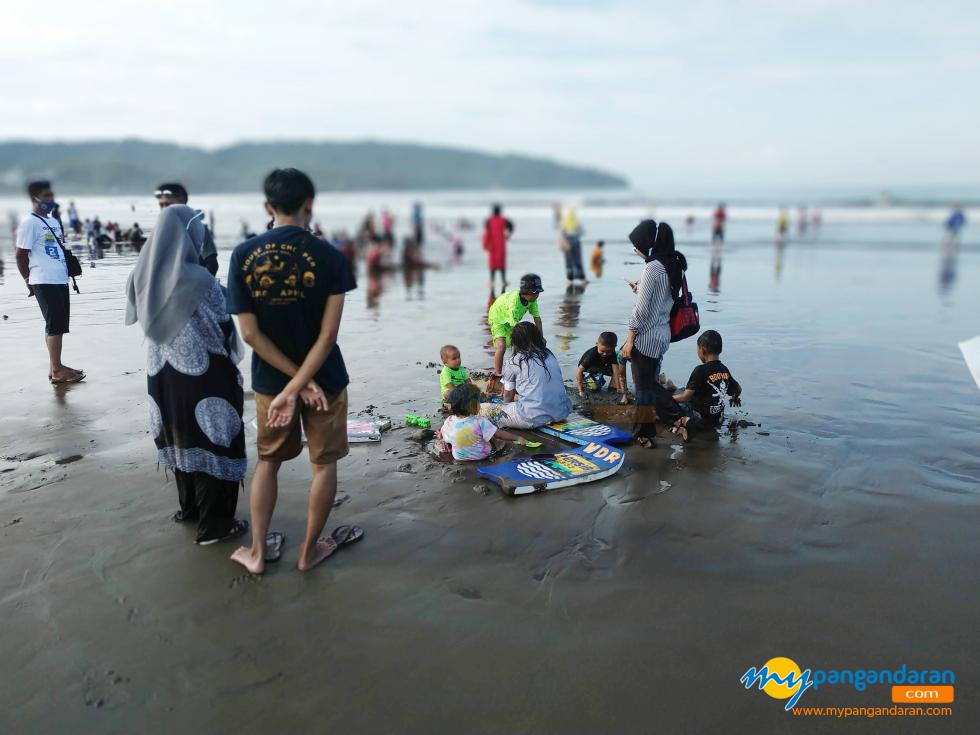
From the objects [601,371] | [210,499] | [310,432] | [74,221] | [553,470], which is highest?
[74,221]

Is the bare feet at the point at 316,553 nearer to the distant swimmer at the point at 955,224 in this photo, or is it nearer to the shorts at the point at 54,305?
the shorts at the point at 54,305

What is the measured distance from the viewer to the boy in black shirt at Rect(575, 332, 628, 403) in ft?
22.0

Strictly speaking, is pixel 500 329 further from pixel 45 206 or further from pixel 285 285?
pixel 45 206

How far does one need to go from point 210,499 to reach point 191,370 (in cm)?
79

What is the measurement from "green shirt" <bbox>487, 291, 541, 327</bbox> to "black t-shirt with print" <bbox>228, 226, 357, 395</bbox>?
355cm

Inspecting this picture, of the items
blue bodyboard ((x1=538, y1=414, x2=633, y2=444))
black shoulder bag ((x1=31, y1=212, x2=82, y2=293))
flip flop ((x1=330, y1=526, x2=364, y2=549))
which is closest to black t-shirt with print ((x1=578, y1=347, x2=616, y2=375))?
blue bodyboard ((x1=538, y1=414, x2=633, y2=444))

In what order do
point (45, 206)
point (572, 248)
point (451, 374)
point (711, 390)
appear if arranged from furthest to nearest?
point (572, 248) < point (451, 374) < point (45, 206) < point (711, 390)

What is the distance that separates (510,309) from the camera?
264 inches

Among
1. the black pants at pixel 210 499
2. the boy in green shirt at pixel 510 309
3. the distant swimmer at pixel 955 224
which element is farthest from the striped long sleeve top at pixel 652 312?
the distant swimmer at pixel 955 224

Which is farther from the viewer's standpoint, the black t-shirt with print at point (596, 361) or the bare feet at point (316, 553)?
the black t-shirt with print at point (596, 361)

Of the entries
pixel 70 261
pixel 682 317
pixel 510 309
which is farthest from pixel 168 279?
pixel 682 317

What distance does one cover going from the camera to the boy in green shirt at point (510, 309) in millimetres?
6676

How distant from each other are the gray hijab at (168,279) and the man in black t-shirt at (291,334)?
21.9 inches

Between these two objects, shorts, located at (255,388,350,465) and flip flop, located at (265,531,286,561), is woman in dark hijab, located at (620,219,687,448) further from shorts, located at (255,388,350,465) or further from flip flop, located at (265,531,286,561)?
flip flop, located at (265,531,286,561)
